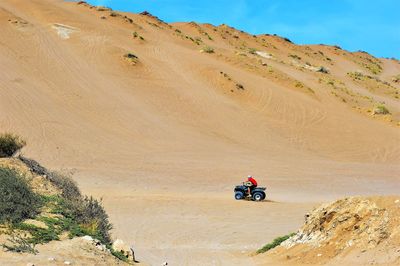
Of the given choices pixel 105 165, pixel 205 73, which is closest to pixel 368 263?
pixel 105 165

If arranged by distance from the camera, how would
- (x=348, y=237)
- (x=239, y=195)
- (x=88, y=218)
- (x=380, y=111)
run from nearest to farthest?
1. (x=348, y=237)
2. (x=88, y=218)
3. (x=239, y=195)
4. (x=380, y=111)

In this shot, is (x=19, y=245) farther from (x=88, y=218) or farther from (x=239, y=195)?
(x=239, y=195)

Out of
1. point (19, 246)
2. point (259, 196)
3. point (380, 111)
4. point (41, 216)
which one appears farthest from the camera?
point (380, 111)

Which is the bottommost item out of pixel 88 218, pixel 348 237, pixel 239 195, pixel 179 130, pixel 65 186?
pixel 348 237

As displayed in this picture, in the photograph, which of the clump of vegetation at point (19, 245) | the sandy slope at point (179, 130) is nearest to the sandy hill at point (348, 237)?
the sandy slope at point (179, 130)

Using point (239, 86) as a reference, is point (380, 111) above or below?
below

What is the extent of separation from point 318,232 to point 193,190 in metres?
13.5

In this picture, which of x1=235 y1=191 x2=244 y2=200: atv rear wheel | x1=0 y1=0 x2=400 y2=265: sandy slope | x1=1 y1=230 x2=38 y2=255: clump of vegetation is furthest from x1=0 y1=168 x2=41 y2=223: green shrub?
x1=235 y1=191 x2=244 y2=200: atv rear wheel

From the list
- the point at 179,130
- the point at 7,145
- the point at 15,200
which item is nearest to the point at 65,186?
the point at 15,200

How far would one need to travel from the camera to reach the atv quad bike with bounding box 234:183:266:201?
21703mm

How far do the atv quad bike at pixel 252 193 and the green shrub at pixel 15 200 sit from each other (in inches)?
474

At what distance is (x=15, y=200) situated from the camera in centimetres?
974

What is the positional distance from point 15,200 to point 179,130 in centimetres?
2545

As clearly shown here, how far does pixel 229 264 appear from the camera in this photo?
38.7 ft
